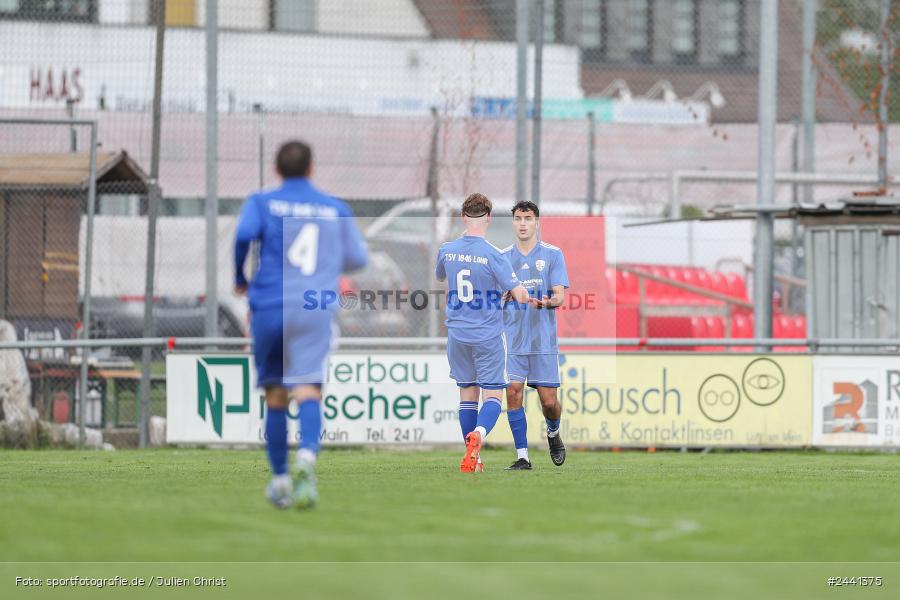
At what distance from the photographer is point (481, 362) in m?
11.9

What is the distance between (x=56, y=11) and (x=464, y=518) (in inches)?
805

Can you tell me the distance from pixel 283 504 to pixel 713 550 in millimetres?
2396

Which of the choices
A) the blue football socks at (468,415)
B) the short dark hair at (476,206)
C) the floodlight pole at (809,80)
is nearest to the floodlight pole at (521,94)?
the floodlight pole at (809,80)

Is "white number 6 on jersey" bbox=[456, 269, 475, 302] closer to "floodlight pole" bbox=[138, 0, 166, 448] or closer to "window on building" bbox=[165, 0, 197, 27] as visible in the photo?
"floodlight pole" bbox=[138, 0, 166, 448]

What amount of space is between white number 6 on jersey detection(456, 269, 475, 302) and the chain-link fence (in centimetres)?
626

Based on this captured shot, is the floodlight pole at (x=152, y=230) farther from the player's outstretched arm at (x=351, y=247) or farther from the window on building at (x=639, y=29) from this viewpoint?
the window on building at (x=639, y=29)

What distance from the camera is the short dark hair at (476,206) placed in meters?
11.5

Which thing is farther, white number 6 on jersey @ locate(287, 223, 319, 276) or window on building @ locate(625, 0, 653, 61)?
window on building @ locate(625, 0, 653, 61)

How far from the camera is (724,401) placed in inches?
664

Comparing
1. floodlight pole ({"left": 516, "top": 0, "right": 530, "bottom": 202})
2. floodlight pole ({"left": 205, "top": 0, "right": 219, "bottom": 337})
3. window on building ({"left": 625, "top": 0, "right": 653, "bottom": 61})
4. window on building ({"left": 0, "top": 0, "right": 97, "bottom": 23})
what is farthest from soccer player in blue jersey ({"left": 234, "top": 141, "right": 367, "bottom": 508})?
window on building ({"left": 625, "top": 0, "right": 653, "bottom": 61})

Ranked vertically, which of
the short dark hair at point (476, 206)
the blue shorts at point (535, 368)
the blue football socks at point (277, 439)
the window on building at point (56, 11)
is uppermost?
the window on building at point (56, 11)

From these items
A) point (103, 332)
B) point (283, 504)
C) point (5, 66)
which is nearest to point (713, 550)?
point (283, 504)

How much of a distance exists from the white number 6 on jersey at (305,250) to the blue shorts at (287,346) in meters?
0.24

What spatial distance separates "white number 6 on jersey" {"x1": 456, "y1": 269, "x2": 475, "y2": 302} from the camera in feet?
37.9
